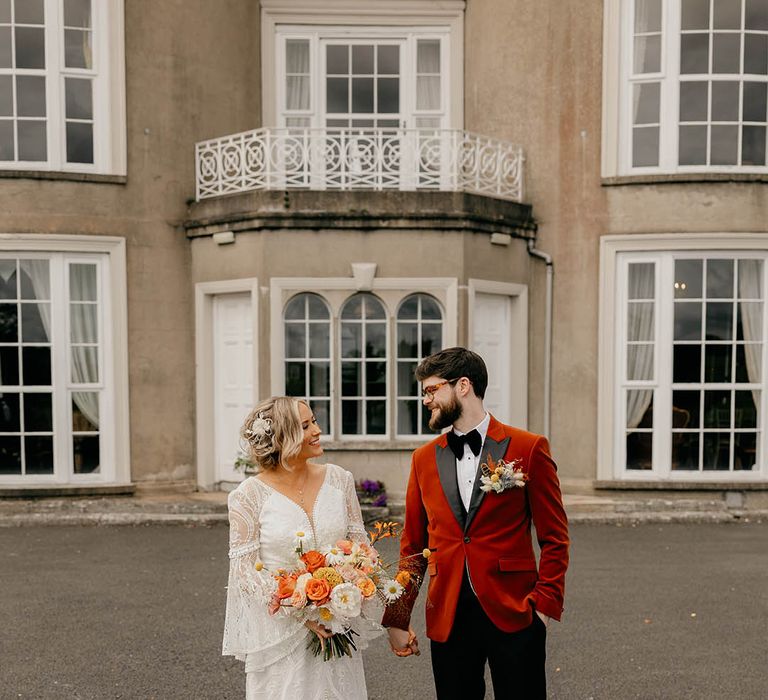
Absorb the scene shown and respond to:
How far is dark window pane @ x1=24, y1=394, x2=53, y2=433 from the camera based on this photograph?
11.7 metres

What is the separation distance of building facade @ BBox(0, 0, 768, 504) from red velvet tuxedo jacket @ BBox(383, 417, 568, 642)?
7.58 meters

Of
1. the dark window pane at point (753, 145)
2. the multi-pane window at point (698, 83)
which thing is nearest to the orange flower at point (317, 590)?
the multi-pane window at point (698, 83)

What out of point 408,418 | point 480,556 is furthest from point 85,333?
point 480,556

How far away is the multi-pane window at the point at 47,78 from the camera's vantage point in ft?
37.7

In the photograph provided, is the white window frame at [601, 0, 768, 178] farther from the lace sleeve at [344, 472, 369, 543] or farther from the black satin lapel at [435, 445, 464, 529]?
the lace sleeve at [344, 472, 369, 543]

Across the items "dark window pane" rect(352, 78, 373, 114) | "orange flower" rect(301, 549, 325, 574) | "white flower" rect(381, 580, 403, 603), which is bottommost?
"white flower" rect(381, 580, 403, 603)

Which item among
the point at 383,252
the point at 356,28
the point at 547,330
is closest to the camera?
the point at 383,252

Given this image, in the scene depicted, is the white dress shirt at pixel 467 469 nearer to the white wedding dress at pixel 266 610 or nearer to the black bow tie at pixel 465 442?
the black bow tie at pixel 465 442

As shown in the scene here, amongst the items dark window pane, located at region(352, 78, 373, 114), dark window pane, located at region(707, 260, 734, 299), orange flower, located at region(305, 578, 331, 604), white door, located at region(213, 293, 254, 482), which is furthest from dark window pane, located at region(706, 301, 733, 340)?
orange flower, located at region(305, 578, 331, 604)

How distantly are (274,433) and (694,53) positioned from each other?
10.00m

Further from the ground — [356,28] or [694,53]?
[356,28]

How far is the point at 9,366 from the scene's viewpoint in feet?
38.3

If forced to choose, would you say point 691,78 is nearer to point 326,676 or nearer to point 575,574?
point 575,574

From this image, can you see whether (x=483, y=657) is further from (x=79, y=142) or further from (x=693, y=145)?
(x=79, y=142)
